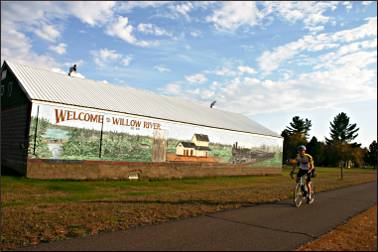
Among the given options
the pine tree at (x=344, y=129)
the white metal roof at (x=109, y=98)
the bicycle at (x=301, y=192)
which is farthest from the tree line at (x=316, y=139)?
the bicycle at (x=301, y=192)

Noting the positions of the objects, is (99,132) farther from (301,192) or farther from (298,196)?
(298,196)

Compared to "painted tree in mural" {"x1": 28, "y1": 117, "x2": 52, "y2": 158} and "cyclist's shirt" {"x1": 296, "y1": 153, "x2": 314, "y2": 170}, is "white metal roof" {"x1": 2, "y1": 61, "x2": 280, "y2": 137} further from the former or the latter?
"cyclist's shirt" {"x1": 296, "y1": 153, "x2": 314, "y2": 170}

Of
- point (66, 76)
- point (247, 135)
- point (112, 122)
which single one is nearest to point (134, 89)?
point (66, 76)

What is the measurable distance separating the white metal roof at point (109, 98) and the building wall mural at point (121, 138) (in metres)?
0.56

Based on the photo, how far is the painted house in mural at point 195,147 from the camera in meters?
28.0

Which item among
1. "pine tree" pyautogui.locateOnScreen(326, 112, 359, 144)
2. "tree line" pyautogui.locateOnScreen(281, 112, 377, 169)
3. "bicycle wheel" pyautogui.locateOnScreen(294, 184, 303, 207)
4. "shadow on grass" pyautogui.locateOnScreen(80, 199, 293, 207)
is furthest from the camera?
"pine tree" pyautogui.locateOnScreen(326, 112, 359, 144)

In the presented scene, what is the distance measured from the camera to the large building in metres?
19.9

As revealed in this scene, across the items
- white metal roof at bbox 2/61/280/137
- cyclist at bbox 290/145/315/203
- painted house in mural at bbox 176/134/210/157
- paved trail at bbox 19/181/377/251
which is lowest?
paved trail at bbox 19/181/377/251

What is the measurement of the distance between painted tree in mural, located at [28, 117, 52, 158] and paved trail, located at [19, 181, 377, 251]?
1260 centimetres

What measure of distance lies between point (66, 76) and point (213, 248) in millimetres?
23106

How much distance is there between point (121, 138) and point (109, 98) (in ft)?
12.3

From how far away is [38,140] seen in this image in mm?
19531

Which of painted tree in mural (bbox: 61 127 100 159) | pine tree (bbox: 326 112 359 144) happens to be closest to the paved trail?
painted tree in mural (bbox: 61 127 100 159)

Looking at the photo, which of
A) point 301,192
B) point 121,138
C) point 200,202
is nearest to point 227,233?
point 200,202
